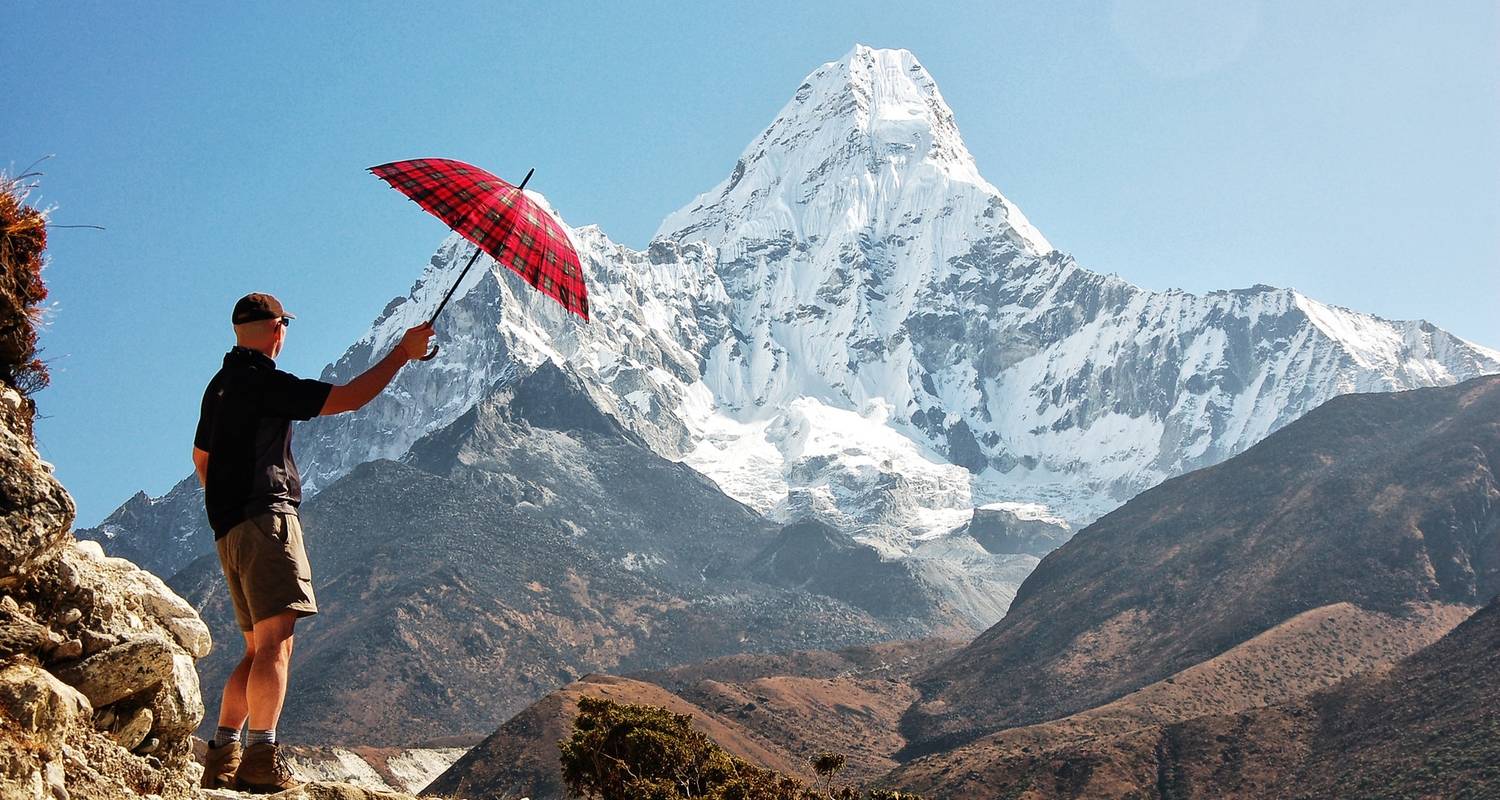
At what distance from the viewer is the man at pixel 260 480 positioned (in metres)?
8.34

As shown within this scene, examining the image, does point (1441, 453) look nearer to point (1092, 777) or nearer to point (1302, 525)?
point (1302, 525)

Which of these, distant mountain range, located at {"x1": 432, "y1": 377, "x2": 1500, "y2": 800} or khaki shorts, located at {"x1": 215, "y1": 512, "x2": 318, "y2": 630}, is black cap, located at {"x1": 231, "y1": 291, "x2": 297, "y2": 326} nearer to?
khaki shorts, located at {"x1": 215, "y1": 512, "x2": 318, "y2": 630}

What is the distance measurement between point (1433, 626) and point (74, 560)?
134m

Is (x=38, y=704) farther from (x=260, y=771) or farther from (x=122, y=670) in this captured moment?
(x=260, y=771)

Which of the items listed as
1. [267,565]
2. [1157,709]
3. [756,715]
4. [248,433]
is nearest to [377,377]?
[248,433]

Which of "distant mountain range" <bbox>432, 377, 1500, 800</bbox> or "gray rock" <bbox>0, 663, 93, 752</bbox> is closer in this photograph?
"gray rock" <bbox>0, 663, 93, 752</bbox>

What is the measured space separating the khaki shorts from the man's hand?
1.37m

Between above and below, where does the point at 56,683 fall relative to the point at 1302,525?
below

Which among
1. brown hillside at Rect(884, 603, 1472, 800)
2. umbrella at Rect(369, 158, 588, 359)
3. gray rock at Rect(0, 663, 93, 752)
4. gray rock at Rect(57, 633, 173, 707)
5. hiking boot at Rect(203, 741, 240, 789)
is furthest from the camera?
brown hillside at Rect(884, 603, 1472, 800)

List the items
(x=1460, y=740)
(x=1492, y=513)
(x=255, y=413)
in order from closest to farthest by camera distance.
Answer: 1. (x=255, y=413)
2. (x=1460, y=740)
3. (x=1492, y=513)

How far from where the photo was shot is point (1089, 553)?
568 feet

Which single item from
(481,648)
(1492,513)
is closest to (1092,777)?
(1492,513)

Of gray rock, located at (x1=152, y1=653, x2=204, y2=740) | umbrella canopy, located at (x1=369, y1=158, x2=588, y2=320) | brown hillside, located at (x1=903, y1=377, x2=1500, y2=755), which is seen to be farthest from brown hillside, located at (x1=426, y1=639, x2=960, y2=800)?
gray rock, located at (x1=152, y1=653, x2=204, y2=740)

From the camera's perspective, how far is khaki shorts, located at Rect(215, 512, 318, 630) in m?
8.34
